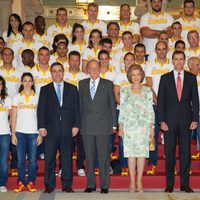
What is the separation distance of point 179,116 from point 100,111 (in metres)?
1.07

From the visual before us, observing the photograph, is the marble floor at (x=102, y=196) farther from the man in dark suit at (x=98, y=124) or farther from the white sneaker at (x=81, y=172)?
the white sneaker at (x=81, y=172)

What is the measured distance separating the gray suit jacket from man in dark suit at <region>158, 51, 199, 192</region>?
2.19ft

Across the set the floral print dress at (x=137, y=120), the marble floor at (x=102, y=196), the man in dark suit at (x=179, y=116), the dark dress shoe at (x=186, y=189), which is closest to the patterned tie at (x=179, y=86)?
the man in dark suit at (x=179, y=116)

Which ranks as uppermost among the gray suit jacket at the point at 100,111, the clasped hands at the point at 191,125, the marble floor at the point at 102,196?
the gray suit jacket at the point at 100,111

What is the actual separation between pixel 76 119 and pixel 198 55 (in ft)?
8.46

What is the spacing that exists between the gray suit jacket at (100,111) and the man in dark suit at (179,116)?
2.19 feet

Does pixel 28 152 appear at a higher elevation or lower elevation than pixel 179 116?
lower

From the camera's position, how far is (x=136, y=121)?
7512 mm

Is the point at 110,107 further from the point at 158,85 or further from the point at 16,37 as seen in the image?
the point at 16,37

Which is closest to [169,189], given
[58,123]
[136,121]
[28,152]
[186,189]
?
[186,189]

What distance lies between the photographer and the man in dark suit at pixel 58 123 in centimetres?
757

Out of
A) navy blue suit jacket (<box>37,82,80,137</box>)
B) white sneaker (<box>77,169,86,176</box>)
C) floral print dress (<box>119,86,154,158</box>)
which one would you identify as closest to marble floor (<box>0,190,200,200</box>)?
white sneaker (<box>77,169,86,176</box>)

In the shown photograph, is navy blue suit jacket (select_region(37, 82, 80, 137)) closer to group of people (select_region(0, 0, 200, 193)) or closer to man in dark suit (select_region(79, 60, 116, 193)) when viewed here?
group of people (select_region(0, 0, 200, 193))

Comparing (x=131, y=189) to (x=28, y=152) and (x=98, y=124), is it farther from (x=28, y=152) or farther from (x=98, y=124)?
(x=28, y=152)
